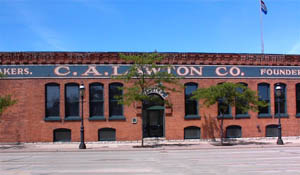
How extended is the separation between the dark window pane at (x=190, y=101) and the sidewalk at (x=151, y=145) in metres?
2.41

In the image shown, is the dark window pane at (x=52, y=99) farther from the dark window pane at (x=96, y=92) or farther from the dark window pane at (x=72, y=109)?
the dark window pane at (x=96, y=92)

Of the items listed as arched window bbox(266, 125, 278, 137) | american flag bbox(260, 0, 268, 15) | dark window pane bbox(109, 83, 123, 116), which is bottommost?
arched window bbox(266, 125, 278, 137)

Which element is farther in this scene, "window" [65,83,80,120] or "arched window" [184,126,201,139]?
"arched window" [184,126,201,139]

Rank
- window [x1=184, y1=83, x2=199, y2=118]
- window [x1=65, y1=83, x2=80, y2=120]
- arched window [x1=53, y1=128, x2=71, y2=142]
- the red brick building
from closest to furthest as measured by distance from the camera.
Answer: the red brick building, arched window [x1=53, y1=128, x2=71, y2=142], window [x1=65, y1=83, x2=80, y2=120], window [x1=184, y1=83, x2=199, y2=118]

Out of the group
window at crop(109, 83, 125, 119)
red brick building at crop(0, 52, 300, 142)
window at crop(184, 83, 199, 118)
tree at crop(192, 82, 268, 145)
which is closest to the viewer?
tree at crop(192, 82, 268, 145)

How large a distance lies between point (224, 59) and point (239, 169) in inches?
524

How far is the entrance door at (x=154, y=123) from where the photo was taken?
21.4 meters

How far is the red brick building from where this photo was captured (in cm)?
1989

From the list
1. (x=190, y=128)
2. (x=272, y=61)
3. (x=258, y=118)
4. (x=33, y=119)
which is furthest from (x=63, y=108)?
(x=272, y=61)

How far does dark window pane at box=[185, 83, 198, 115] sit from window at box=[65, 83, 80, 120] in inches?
349

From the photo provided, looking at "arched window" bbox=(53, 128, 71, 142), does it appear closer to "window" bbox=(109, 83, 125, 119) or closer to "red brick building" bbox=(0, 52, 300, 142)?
"red brick building" bbox=(0, 52, 300, 142)

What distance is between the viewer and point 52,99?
66.8 feet

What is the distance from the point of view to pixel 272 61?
71.5ft

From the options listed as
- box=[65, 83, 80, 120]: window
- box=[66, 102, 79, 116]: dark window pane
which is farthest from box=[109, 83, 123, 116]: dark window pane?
box=[66, 102, 79, 116]: dark window pane
